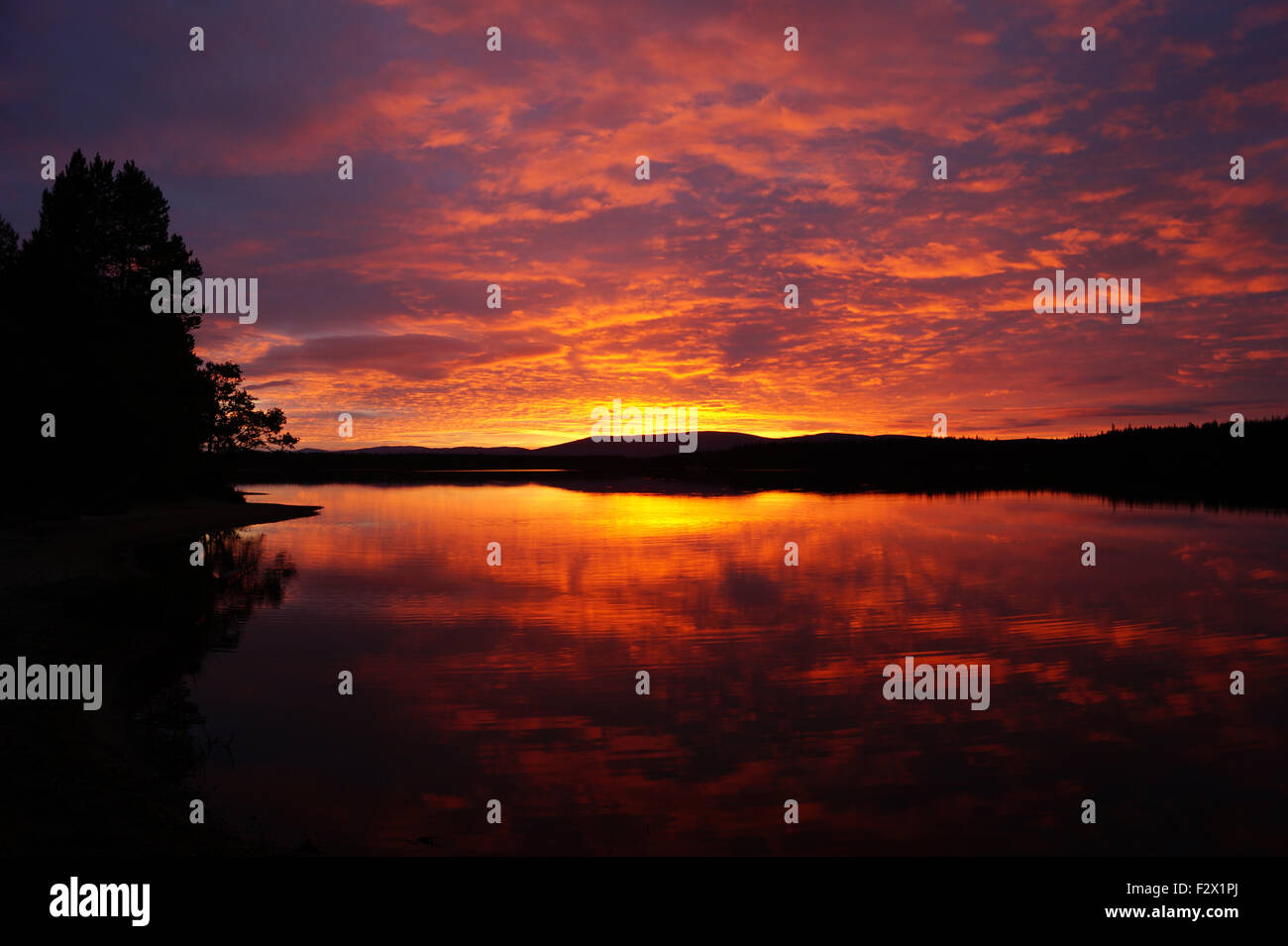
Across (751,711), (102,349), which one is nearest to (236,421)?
(102,349)

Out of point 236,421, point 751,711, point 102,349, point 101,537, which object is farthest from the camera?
point 236,421

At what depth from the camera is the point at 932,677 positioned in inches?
680

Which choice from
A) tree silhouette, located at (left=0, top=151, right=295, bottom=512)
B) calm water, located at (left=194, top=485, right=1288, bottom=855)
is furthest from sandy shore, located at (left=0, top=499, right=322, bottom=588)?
calm water, located at (left=194, top=485, right=1288, bottom=855)

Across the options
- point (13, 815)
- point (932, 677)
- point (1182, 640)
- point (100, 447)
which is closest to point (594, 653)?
point (932, 677)

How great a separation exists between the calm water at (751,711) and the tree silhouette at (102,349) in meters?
Result: 15.6

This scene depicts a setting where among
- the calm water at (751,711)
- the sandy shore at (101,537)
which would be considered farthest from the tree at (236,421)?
the calm water at (751,711)

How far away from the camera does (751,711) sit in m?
15.1

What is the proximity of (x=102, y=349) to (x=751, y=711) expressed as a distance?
130 feet

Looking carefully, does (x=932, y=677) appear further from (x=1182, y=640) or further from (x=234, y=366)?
(x=234, y=366)

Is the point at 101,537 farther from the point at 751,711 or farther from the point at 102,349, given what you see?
the point at 751,711

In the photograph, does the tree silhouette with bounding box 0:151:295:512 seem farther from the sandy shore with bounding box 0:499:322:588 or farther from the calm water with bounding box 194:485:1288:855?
the calm water with bounding box 194:485:1288:855

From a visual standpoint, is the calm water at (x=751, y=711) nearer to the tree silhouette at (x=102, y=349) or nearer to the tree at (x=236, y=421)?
the tree silhouette at (x=102, y=349)

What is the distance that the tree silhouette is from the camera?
3672cm

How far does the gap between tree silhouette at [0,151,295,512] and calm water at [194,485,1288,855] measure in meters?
15.6
